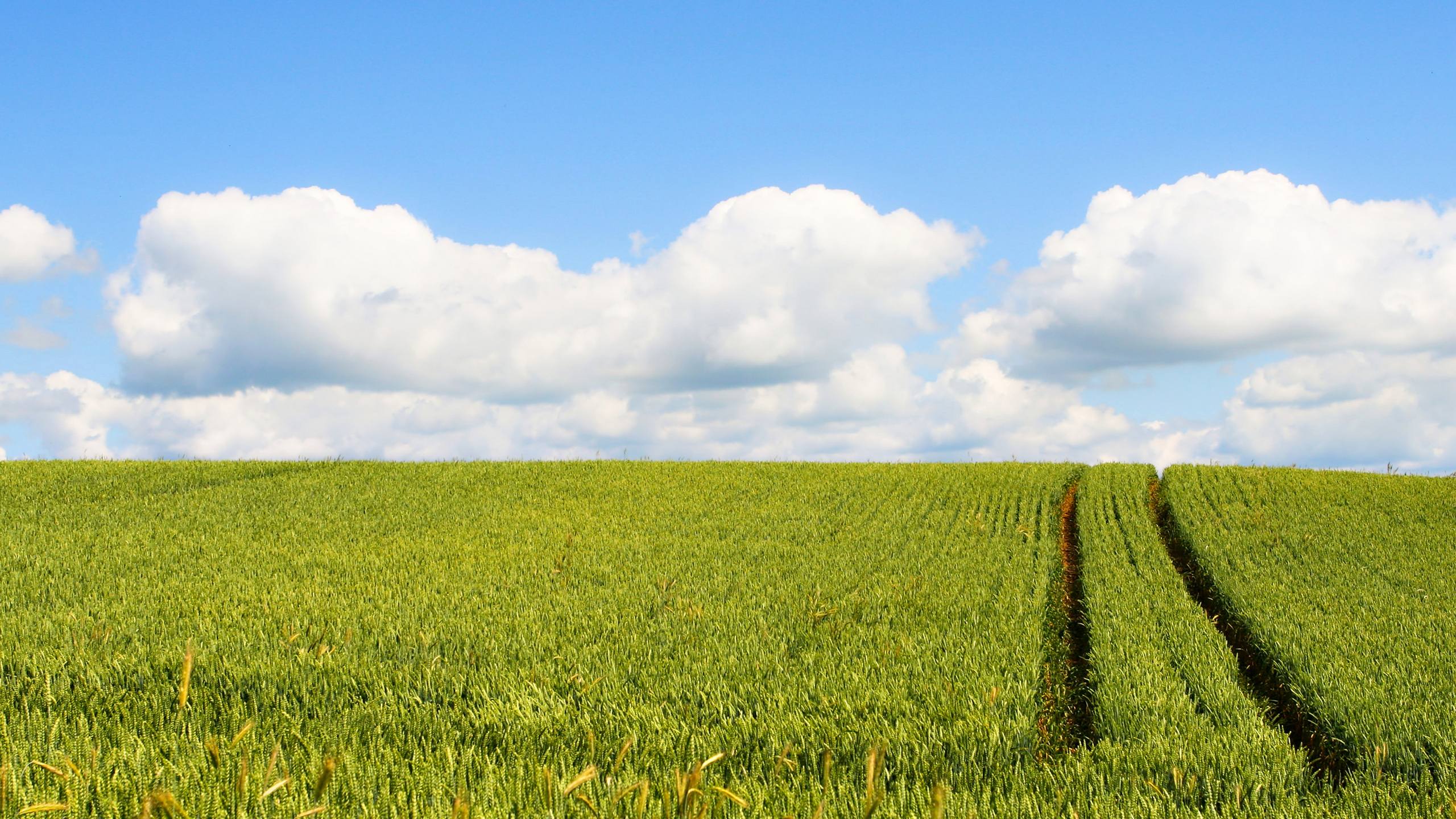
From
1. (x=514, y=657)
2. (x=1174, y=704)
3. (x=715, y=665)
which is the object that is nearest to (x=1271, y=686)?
(x=1174, y=704)

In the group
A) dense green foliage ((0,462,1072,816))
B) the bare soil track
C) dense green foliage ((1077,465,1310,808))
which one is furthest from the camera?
the bare soil track

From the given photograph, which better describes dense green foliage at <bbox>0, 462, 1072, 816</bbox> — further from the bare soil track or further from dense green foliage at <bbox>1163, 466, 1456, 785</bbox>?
dense green foliage at <bbox>1163, 466, 1456, 785</bbox>

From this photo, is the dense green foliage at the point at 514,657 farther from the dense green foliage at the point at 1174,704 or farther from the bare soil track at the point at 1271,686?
the bare soil track at the point at 1271,686

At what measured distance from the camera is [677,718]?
19.5ft

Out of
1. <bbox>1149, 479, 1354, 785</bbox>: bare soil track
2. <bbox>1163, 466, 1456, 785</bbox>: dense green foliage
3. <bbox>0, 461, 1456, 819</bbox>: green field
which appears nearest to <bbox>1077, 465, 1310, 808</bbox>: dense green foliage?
<bbox>0, 461, 1456, 819</bbox>: green field

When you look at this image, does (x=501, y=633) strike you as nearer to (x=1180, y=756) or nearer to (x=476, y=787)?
(x=476, y=787)

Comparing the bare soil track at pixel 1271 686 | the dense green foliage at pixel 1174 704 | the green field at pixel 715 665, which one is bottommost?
the bare soil track at pixel 1271 686

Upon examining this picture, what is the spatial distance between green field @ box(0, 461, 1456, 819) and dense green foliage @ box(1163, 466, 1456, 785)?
67mm

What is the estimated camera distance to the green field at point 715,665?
180 inches

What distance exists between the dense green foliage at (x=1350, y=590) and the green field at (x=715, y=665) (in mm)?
67

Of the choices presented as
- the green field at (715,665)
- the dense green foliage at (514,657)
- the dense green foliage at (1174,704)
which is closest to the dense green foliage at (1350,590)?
the green field at (715,665)

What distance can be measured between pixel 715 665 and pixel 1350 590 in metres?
10.8

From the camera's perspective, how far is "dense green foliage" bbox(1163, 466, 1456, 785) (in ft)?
22.9

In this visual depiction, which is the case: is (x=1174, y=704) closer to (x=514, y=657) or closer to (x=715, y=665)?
(x=715, y=665)
